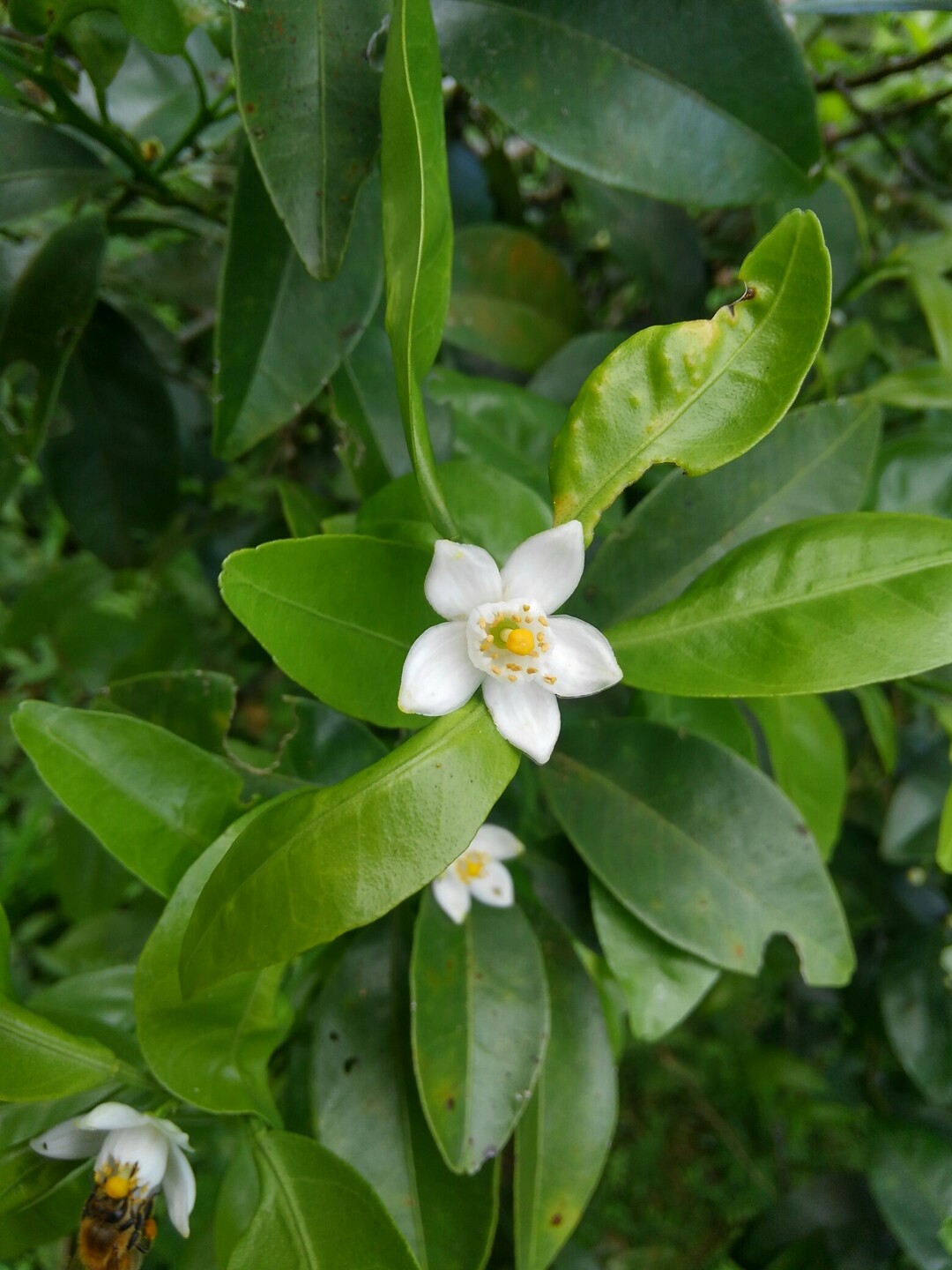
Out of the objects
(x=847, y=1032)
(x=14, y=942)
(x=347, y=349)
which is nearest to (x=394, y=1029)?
(x=347, y=349)

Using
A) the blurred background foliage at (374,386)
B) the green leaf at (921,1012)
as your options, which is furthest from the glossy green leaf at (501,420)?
the green leaf at (921,1012)

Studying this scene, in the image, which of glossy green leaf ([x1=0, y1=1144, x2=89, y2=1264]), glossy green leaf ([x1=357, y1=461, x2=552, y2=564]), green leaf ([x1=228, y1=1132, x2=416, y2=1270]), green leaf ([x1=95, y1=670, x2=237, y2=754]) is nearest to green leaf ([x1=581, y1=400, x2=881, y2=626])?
glossy green leaf ([x1=357, y1=461, x2=552, y2=564])

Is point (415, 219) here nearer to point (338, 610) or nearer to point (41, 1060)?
point (338, 610)

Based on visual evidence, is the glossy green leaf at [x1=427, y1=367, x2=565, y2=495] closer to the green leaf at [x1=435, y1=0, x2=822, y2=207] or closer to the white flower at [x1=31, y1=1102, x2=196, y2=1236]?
the green leaf at [x1=435, y1=0, x2=822, y2=207]

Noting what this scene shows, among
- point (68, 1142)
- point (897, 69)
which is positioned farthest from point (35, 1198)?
point (897, 69)

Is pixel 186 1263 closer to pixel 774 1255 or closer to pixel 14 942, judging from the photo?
pixel 774 1255
